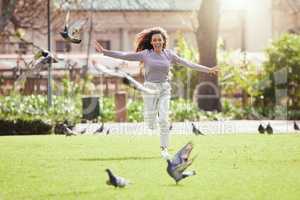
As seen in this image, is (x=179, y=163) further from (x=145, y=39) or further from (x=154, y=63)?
(x=145, y=39)

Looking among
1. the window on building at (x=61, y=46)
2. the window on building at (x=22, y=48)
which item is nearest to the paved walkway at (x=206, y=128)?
the window on building at (x=22, y=48)

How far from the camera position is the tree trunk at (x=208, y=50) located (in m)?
34.6

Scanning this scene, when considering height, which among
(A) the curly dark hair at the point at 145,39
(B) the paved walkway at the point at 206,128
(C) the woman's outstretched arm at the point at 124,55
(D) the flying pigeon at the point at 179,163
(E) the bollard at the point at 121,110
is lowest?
(D) the flying pigeon at the point at 179,163

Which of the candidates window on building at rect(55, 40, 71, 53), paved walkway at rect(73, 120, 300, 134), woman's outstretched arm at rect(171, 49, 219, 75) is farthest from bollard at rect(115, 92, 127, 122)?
window on building at rect(55, 40, 71, 53)

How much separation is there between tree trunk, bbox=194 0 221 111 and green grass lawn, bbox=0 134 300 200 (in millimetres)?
13141

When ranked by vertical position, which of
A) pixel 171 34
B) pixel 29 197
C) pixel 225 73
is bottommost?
pixel 29 197

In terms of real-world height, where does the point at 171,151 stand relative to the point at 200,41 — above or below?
below

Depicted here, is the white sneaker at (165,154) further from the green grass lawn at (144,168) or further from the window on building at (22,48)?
the window on building at (22,48)

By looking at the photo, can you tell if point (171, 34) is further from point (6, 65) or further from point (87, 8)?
point (6, 65)

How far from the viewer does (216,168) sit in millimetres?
14438

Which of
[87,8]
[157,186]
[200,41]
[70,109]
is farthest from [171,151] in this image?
[87,8]

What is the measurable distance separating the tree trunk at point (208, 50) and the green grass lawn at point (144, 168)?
43.1ft

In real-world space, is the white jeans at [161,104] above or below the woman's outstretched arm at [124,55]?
below

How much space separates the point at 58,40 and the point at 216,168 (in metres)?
47.9
